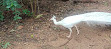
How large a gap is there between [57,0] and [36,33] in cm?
244

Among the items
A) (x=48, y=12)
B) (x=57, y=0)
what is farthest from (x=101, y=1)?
(x=48, y=12)

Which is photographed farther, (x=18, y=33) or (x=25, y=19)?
(x=25, y=19)

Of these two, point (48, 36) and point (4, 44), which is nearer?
point (4, 44)

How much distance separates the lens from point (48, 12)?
5410 mm

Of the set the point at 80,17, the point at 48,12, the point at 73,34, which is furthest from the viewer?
the point at 48,12

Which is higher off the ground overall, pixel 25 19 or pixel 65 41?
pixel 25 19

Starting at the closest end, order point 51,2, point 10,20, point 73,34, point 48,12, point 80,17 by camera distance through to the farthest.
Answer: point 80,17
point 73,34
point 10,20
point 48,12
point 51,2

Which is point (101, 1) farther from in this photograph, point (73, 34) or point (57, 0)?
point (73, 34)

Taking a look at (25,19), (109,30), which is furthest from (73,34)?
(25,19)

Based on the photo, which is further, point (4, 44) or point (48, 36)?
point (48, 36)

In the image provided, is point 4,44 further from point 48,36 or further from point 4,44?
point 48,36

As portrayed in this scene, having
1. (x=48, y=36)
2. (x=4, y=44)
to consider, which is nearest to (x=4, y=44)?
(x=4, y=44)

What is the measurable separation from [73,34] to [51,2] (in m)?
2.29

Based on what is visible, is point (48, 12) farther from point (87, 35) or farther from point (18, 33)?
point (87, 35)
